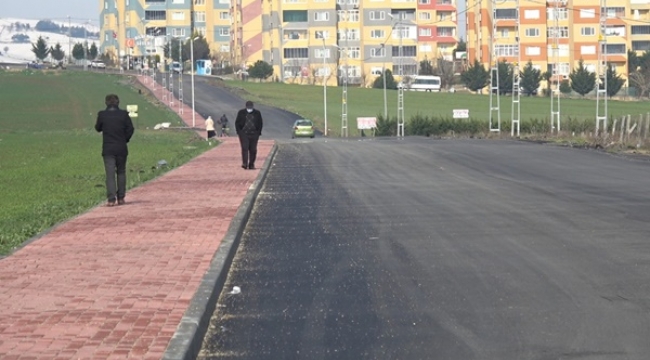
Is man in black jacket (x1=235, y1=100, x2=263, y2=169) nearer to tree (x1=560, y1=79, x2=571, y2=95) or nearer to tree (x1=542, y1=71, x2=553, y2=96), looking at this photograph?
tree (x1=542, y1=71, x2=553, y2=96)

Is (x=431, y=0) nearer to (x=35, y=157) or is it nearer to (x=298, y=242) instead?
(x=35, y=157)

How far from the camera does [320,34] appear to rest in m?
132

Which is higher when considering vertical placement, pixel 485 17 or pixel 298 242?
pixel 485 17

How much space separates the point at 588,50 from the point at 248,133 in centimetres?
9541

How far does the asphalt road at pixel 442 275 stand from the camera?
27.9ft

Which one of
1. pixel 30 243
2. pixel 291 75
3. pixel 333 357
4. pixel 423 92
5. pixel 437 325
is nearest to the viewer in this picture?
pixel 333 357

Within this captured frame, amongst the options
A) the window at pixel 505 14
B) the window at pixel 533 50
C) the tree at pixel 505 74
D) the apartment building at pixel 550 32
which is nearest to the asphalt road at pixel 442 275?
the tree at pixel 505 74

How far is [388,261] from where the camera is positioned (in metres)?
12.5

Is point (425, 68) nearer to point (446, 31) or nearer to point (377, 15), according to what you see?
point (377, 15)

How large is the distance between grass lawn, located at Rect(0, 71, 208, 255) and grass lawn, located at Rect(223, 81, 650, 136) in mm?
12994

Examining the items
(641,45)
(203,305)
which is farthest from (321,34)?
(203,305)

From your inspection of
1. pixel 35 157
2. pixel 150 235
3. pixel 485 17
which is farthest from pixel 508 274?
pixel 485 17

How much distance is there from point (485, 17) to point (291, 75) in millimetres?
31198

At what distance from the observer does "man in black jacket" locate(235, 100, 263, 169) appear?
29531mm
